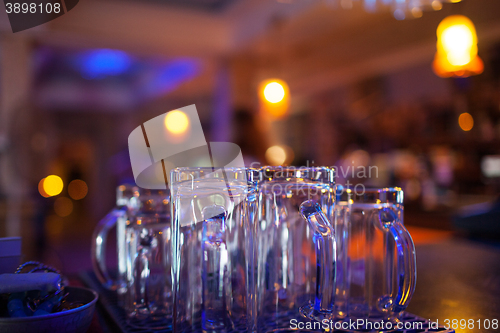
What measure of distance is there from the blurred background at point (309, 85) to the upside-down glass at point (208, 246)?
92.3 inches

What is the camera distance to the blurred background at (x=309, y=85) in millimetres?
3766

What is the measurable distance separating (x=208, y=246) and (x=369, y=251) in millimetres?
222

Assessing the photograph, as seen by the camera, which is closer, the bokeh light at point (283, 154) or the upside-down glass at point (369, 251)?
the upside-down glass at point (369, 251)

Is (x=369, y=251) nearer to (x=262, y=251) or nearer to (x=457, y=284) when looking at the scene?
(x=262, y=251)

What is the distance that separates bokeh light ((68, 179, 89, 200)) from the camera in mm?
11750

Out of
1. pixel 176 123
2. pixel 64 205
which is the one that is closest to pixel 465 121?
pixel 176 123

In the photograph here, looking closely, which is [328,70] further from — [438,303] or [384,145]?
[438,303]

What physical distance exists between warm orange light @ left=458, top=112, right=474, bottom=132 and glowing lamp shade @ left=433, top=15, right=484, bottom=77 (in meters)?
1.69

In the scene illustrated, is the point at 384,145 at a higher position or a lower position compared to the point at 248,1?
lower

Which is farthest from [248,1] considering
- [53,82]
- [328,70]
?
[53,82]

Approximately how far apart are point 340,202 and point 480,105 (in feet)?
14.0

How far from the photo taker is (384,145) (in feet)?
18.1

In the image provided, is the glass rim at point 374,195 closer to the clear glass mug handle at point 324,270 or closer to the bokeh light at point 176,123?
the clear glass mug handle at point 324,270

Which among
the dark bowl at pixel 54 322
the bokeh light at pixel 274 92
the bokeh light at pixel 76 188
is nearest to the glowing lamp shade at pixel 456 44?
the bokeh light at pixel 274 92
